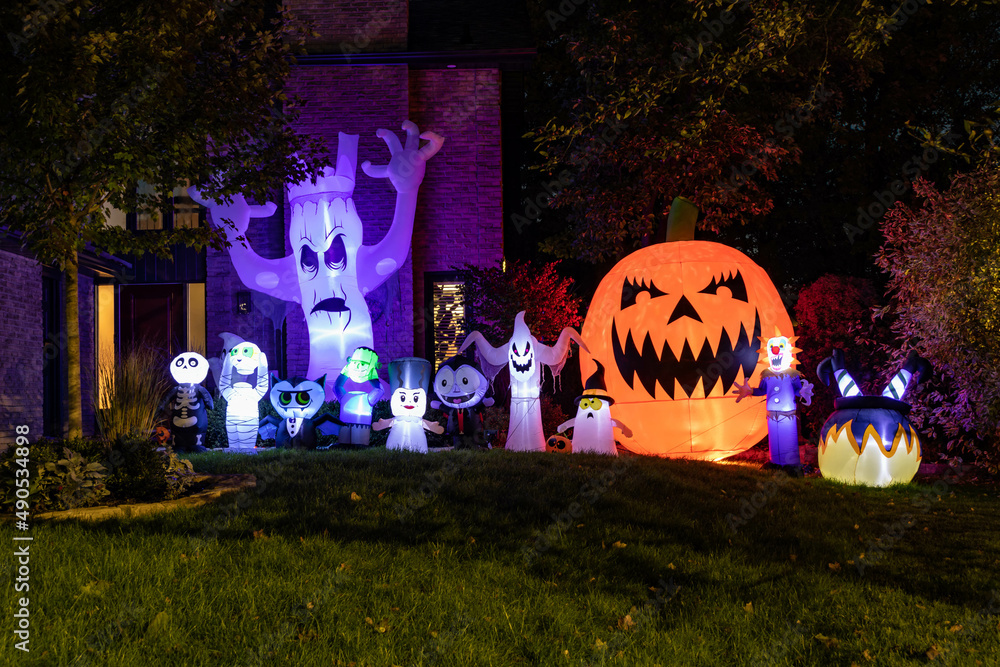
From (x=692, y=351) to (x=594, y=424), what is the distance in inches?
63.1

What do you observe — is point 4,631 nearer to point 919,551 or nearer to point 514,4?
point 919,551

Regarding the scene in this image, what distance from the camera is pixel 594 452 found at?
9.74m

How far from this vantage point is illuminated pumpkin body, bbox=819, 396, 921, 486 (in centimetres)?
895

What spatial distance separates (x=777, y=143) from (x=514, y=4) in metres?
5.90

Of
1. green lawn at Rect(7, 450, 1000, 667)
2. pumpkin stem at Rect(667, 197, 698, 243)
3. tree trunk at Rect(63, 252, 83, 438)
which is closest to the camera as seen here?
green lawn at Rect(7, 450, 1000, 667)

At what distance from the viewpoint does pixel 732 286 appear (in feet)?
34.5

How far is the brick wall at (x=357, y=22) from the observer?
1398 cm

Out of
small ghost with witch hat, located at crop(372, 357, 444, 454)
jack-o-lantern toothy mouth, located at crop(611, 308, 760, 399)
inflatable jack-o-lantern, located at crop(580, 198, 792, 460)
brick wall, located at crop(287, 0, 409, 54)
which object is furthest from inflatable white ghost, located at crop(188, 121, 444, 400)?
jack-o-lantern toothy mouth, located at crop(611, 308, 760, 399)

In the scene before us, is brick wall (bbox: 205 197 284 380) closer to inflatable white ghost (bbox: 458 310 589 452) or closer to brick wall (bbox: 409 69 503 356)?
brick wall (bbox: 409 69 503 356)

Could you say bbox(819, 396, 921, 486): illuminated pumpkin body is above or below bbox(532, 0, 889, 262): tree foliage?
below

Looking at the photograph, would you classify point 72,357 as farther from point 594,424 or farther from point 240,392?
point 594,424

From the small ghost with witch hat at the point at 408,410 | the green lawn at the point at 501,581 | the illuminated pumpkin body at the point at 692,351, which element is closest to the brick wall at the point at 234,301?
the small ghost with witch hat at the point at 408,410

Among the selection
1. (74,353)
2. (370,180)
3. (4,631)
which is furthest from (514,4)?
(4,631)

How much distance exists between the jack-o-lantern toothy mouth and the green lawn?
299 centimetres
